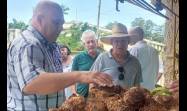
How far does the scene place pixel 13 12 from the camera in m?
1.83

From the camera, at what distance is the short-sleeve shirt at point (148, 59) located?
1919 mm

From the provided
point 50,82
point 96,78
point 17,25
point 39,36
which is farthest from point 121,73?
point 17,25

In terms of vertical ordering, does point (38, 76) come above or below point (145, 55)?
below

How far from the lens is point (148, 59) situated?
1.94m

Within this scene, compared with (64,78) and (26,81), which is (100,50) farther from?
(26,81)

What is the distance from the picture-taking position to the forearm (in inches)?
70.7

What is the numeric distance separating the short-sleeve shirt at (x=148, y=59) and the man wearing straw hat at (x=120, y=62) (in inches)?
1.1

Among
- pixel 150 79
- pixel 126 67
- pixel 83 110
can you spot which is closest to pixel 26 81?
pixel 83 110

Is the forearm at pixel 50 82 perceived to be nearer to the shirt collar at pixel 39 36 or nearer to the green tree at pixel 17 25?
the shirt collar at pixel 39 36

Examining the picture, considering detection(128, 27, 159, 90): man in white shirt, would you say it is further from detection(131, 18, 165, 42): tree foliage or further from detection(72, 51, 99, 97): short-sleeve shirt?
detection(72, 51, 99, 97): short-sleeve shirt

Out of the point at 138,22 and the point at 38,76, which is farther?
the point at 138,22

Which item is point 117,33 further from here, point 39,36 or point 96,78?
point 39,36

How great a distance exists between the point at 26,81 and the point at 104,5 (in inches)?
23.9

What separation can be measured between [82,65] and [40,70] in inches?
9.4
